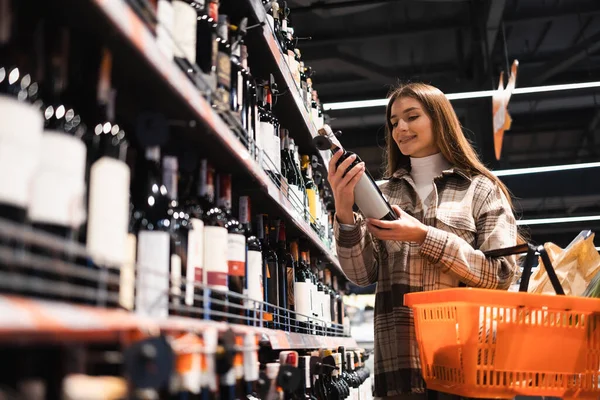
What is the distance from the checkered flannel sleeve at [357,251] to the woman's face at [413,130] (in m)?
0.38

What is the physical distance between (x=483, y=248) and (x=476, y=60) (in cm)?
539

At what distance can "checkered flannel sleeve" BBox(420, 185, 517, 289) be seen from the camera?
2.16 metres

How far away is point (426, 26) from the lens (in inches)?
270

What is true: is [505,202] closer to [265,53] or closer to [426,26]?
[265,53]

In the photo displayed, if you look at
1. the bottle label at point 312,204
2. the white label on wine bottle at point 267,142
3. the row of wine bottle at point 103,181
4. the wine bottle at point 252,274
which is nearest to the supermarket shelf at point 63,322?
the row of wine bottle at point 103,181

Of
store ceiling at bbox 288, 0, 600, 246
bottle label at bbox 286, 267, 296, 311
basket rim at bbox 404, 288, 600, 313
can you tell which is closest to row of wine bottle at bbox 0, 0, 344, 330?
basket rim at bbox 404, 288, 600, 313

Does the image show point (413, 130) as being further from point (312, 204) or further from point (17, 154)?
point (17, 154)

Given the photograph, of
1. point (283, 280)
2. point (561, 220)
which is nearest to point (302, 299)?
point (283, 280)

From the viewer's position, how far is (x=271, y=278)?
8.59 ft

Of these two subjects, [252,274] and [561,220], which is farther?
[561,220]

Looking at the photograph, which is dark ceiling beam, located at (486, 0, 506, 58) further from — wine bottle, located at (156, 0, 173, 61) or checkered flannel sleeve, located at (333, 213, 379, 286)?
wine bottle, located at (156, 0, 173, 61)

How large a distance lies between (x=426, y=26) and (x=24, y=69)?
20.5 ft

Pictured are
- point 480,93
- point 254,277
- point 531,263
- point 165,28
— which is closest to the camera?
point 165,28

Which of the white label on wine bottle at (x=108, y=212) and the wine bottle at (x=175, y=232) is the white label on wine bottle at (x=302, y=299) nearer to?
the wine bottle at (x=175, y=232)
